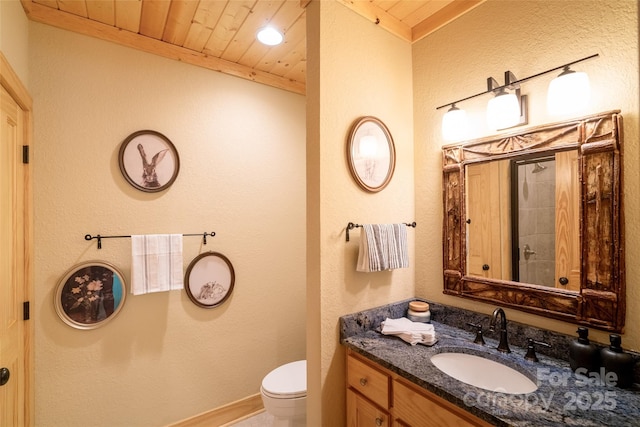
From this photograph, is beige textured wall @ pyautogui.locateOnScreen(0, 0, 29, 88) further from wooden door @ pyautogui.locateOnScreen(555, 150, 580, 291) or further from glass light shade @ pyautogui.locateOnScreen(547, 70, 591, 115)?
wooden door @ pyautogui.locateOnScreen(555, 150, 580, 291)

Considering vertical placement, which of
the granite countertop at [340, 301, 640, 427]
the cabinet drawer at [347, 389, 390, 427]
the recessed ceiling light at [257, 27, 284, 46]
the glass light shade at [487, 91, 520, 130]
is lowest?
the cabinet drawer at [347, 389, 390, 427]

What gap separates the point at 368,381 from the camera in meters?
1.34

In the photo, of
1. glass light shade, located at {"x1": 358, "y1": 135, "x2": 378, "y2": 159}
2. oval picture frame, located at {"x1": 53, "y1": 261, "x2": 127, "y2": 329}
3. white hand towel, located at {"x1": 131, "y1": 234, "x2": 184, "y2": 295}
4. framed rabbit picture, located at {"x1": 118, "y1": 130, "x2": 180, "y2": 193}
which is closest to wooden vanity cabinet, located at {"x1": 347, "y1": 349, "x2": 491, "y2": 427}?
glass light shade, located at {"x1": 358, "y1": 135, "x2": 378, "y2": 159}

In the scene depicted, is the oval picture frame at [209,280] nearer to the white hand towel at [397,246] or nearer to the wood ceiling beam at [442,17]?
the white hand towel at [397,246]

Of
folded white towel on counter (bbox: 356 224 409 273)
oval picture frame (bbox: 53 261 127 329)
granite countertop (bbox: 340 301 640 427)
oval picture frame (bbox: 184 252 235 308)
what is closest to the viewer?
granite countertop (bbox: 340 301 640 427)

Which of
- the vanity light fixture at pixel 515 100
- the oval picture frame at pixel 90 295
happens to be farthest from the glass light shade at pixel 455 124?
the oval picture frame at pixel 90 295

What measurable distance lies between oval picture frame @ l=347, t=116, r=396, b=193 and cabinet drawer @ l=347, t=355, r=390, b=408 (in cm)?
91

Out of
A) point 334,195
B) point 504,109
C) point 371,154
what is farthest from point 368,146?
point 504,109

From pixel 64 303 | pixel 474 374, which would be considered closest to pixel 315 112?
pixel 474 374

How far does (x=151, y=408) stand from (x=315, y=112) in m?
2.22

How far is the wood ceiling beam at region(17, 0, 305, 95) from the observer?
1.68 meters

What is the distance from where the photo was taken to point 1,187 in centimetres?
132

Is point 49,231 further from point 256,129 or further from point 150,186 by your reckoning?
point 256,129

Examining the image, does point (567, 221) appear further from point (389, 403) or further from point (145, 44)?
point (145, 44)
